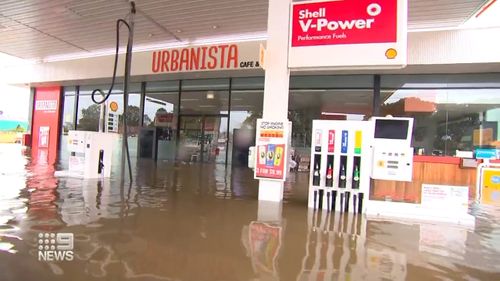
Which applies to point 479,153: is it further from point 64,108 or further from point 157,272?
point 64,108

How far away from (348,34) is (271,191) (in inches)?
112

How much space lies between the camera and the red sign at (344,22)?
5.36 meters

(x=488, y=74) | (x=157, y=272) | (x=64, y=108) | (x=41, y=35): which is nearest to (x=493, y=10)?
(x=488, y=74)

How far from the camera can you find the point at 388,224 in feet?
15.2

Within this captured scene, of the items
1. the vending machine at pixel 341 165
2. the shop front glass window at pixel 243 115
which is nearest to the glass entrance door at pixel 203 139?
the shop front glass window at pixel 243 115

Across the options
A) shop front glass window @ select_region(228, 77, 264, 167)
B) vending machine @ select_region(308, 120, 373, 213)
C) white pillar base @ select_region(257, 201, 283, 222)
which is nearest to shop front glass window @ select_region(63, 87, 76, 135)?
shop front glass window @ select_region(228, 77, 264, 167)

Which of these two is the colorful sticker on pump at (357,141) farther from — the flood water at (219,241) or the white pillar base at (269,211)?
the white pillar base at (269,211)

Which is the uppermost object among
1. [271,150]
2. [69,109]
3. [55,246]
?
[69,109]

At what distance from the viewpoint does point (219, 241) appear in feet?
11.3

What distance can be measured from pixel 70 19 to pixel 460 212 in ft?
38.5

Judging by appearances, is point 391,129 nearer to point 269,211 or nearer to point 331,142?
point 331,142

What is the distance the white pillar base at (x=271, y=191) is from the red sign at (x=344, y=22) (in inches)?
93.3

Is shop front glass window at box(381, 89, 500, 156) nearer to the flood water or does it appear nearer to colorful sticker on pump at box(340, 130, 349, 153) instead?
the flood water

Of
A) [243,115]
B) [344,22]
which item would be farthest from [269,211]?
[243,115]
